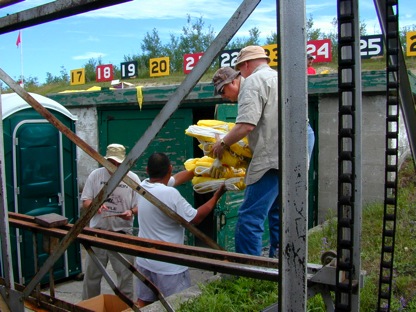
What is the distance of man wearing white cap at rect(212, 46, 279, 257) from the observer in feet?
11.4

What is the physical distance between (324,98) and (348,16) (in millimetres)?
6057

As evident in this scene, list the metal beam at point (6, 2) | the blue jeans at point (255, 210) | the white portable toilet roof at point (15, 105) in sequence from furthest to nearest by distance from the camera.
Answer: the white portable toilet roof at point (15, 105) → the blue jeans at point (255, 210) → the metal beam at point (6, 2)

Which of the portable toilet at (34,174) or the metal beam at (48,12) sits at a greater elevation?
the metal beam at (48,12)

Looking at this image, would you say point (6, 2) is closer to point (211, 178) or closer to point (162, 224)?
point (211, 178)

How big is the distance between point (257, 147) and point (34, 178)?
383 cm

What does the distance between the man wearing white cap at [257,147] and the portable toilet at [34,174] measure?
317 centimetres

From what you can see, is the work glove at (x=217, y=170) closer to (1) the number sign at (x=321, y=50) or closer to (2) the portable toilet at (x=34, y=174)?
(2) the portable toilet at (x=34, y=174)

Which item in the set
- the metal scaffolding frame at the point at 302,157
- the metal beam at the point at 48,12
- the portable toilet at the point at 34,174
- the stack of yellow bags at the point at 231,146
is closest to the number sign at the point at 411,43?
the portable toilet at the point at 34,174

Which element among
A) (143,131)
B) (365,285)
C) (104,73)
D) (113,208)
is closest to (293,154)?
(365,285)

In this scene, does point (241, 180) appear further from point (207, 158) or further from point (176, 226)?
point (176, 226)

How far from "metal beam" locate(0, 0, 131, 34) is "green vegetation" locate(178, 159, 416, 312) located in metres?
2.20

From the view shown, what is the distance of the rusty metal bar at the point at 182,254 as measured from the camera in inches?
70.4

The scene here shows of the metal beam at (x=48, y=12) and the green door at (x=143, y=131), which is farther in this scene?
the green door at (x=143, y=131)

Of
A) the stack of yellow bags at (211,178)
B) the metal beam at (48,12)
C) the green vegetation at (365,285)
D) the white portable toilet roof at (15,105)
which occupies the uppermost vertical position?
the metal beam at (48,12)
